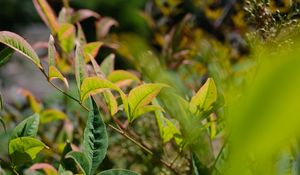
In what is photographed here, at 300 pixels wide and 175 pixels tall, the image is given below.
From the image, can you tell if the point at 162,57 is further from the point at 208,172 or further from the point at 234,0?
the point at 208,172

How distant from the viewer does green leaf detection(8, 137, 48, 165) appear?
67cm

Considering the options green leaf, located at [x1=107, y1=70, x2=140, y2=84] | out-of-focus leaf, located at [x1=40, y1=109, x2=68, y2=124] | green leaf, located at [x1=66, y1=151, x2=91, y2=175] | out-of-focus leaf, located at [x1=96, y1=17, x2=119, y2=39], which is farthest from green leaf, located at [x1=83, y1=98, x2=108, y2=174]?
out-of-focus leaf, located at [x1=96, y1=17, x2=119, y2=39]

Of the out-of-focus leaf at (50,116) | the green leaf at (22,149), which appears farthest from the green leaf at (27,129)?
the out-of-focus leaf at (50,116)

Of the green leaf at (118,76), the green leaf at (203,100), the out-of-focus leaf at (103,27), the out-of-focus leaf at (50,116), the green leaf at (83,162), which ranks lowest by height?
the out-of-focus leaf at (50,116)

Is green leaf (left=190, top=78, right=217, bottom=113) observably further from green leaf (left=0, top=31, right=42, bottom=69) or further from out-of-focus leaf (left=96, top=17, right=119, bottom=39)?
out-of-focus leaf (left=96, top=17, right=119, bottom=39)

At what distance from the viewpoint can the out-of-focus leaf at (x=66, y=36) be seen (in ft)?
3.15

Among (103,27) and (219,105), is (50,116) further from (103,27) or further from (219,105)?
(219,105)

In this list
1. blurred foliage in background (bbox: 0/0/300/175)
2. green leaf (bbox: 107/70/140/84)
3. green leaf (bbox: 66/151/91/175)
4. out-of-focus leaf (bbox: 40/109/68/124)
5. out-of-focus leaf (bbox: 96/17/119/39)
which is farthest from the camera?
out-of-focus leaf (bbox: 96/17/119/39)

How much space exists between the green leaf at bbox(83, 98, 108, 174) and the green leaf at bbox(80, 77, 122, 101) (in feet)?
0.06

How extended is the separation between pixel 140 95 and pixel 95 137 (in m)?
0.08

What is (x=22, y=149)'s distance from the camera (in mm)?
678

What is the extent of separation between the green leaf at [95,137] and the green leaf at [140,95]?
2.3 inches

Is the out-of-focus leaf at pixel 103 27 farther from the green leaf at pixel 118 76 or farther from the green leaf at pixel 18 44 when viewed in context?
the green leaf at pixel 18 44

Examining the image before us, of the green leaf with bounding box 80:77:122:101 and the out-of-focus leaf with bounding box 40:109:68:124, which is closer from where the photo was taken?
the green leaf with bounding box 80:77:122:101
